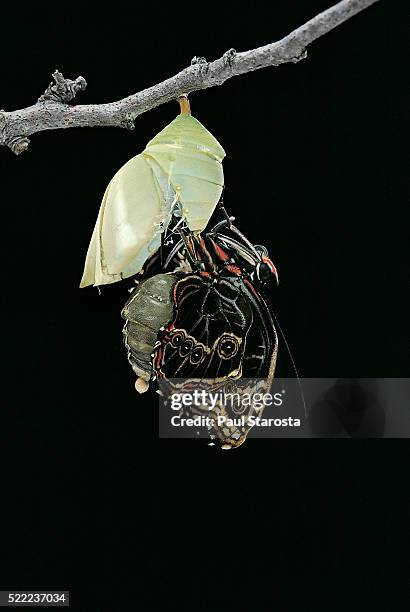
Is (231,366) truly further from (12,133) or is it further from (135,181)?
(12,133)

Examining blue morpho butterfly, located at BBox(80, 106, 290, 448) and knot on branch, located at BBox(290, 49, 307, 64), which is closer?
knot on branch, located at BBox(290, 49, 307, 64)

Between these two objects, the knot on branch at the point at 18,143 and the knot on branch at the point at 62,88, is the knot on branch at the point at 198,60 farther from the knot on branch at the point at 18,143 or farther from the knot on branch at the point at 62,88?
the knot on branch at the point at 18,143

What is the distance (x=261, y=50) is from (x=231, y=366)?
1.83 feet

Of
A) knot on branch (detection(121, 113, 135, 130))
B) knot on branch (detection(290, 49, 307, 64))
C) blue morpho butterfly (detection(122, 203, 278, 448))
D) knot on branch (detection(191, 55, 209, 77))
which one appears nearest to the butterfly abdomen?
blue morpho butterfly (detection(122, 203, 278, 448))

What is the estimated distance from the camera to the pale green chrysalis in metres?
1.58

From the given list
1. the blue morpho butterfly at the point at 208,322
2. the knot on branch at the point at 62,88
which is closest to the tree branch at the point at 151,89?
the knot on branch at the point at 62,88

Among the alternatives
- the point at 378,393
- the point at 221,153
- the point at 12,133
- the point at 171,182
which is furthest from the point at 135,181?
the point at 378,393

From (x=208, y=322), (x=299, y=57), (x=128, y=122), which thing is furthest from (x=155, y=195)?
(x=299, y=57)

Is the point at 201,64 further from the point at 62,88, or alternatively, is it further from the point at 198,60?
the point at 62,88

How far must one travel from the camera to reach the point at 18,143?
1692 mm

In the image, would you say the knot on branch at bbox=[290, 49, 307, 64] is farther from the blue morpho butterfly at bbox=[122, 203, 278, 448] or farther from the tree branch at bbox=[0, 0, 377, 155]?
the blue morpho butterfly at bbox=[122, 203, 278, 448]

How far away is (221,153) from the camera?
1643mm

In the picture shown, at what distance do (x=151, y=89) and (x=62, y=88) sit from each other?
0.18 metres

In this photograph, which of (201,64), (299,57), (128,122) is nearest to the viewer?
(299,57)
